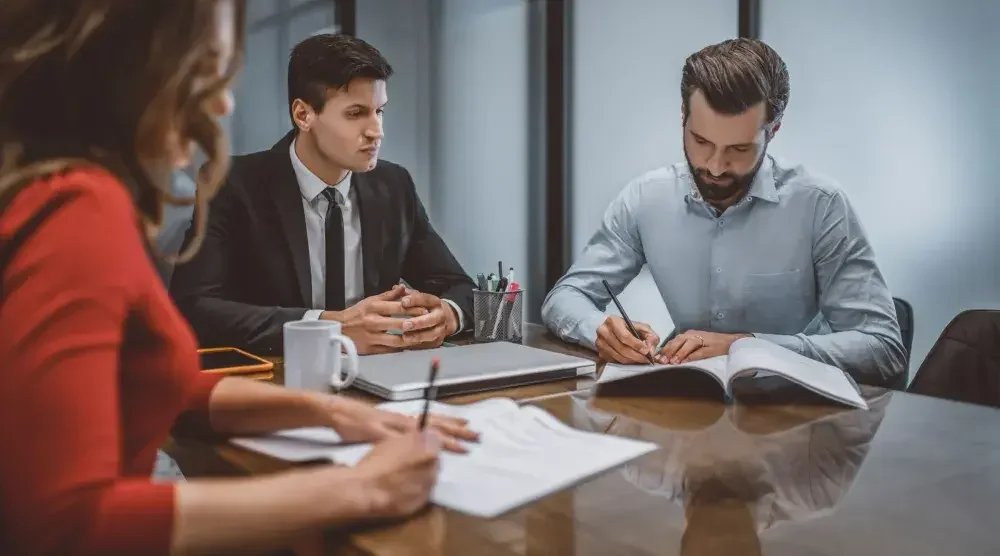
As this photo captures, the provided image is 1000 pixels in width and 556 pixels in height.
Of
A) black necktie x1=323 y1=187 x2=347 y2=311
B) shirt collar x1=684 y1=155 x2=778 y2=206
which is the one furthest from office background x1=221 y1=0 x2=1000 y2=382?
shirt collar x1=684 y1=155 x2=778 y2=206

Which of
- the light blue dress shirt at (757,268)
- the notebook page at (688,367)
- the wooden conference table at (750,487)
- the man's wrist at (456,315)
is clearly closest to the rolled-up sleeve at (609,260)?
the light blue dress shirt at (757,268)

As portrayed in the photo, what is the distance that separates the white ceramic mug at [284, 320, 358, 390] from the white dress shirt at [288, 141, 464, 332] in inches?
37.5

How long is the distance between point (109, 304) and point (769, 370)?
883mm

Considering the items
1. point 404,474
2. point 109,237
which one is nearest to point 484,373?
point 404,474

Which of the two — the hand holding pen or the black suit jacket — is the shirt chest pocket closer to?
the hand holding pen

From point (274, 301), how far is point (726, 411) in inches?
51.8

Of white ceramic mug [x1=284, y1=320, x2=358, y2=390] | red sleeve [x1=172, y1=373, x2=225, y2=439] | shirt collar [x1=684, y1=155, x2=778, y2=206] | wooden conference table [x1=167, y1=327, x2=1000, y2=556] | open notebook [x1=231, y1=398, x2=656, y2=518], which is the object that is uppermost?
shirt collar [x1=684, y1=155, x2=778, y2=206]

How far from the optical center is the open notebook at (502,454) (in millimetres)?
815

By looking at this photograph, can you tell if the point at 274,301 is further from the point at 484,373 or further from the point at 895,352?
the point at 895,352

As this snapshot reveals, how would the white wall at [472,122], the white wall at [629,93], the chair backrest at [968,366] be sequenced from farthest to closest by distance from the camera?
1. the white wall at [472,122]
2. the white wall at [629,93]
3. the chair backrest at [968,366]

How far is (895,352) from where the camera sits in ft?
5.84

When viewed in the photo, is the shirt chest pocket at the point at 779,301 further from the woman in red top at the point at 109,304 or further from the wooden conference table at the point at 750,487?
the woman in red top at the point at 109,304

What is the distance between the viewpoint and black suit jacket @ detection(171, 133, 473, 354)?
1.81 m

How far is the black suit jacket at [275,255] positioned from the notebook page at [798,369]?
2.77 ft
